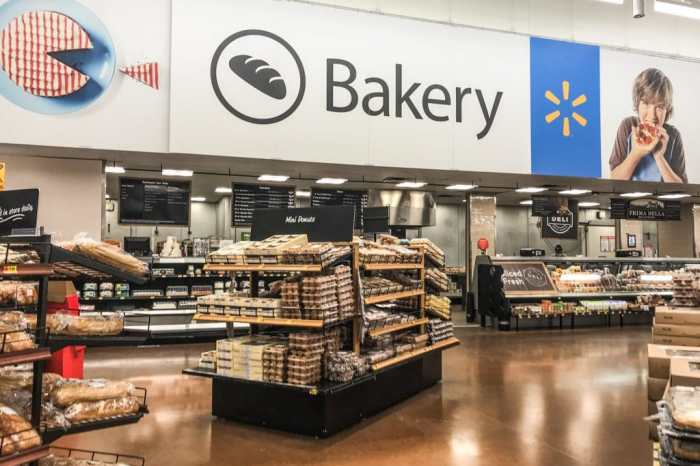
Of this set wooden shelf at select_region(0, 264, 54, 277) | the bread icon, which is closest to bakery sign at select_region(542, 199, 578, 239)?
the bread icon

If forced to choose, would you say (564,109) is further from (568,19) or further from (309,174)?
(309,174)

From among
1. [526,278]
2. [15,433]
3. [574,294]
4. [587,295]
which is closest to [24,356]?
[15,433]

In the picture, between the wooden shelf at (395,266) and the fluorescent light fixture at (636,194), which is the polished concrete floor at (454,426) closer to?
the wooden shelf at (395,266)

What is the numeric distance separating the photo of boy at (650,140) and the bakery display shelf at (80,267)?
954 centimetres

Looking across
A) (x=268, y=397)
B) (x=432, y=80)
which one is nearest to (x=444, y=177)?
(x=432, y=80)

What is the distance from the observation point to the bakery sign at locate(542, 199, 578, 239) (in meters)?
11.3

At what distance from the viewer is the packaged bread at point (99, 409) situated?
2.29m

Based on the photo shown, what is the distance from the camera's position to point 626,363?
7.50 meters

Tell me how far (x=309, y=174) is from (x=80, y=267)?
7195 mm

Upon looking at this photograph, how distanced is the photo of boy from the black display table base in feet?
23.3

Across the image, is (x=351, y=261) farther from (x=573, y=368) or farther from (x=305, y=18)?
(x=305, y=18)

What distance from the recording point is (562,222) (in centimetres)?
1144

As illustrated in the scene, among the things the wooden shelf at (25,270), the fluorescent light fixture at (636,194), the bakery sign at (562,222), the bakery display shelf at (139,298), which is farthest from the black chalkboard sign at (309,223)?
the fluorescent light fixture at (636,194)

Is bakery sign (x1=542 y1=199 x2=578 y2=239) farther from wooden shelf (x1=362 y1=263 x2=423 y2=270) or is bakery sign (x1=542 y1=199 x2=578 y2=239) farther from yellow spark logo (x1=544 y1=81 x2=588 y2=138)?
wooden shelf (x1=362 y1=263 x2=423 y2=270)
